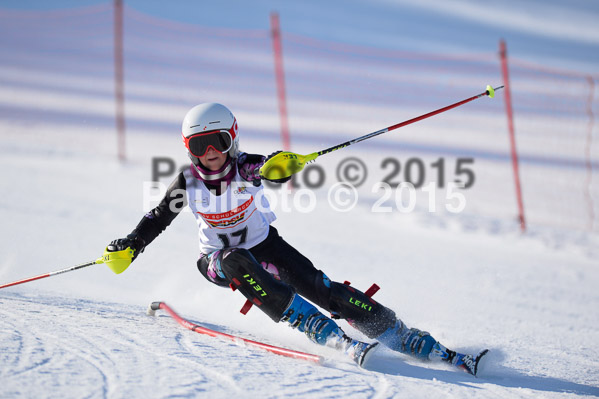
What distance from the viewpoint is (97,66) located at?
13844mm

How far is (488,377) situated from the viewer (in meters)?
2.77

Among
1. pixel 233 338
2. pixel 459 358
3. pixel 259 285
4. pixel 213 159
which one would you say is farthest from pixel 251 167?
pixel 459 358

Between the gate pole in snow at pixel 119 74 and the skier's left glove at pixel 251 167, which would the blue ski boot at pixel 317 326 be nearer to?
the skier's left glove at pixel 251 167

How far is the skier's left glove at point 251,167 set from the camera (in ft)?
10.2

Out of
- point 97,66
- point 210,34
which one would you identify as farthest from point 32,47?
point 210,34

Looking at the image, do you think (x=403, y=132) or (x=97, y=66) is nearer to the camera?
(x=403, y=132)

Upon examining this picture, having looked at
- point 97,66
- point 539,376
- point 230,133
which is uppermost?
point 97,66

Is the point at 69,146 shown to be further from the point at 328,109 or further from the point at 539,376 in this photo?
the point at 539,376

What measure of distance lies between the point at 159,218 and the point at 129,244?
235 millimetres

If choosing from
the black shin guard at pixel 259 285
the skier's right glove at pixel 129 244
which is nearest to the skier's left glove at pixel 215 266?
the black shin guard at pixel 259 285

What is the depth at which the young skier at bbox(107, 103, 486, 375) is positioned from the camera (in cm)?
285

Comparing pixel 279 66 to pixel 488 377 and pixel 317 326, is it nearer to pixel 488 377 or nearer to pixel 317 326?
pixel 317 326

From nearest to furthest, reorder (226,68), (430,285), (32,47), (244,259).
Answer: (244,259), (430,285), (226,68), (32,47)

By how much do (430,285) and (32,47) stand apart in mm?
12643
